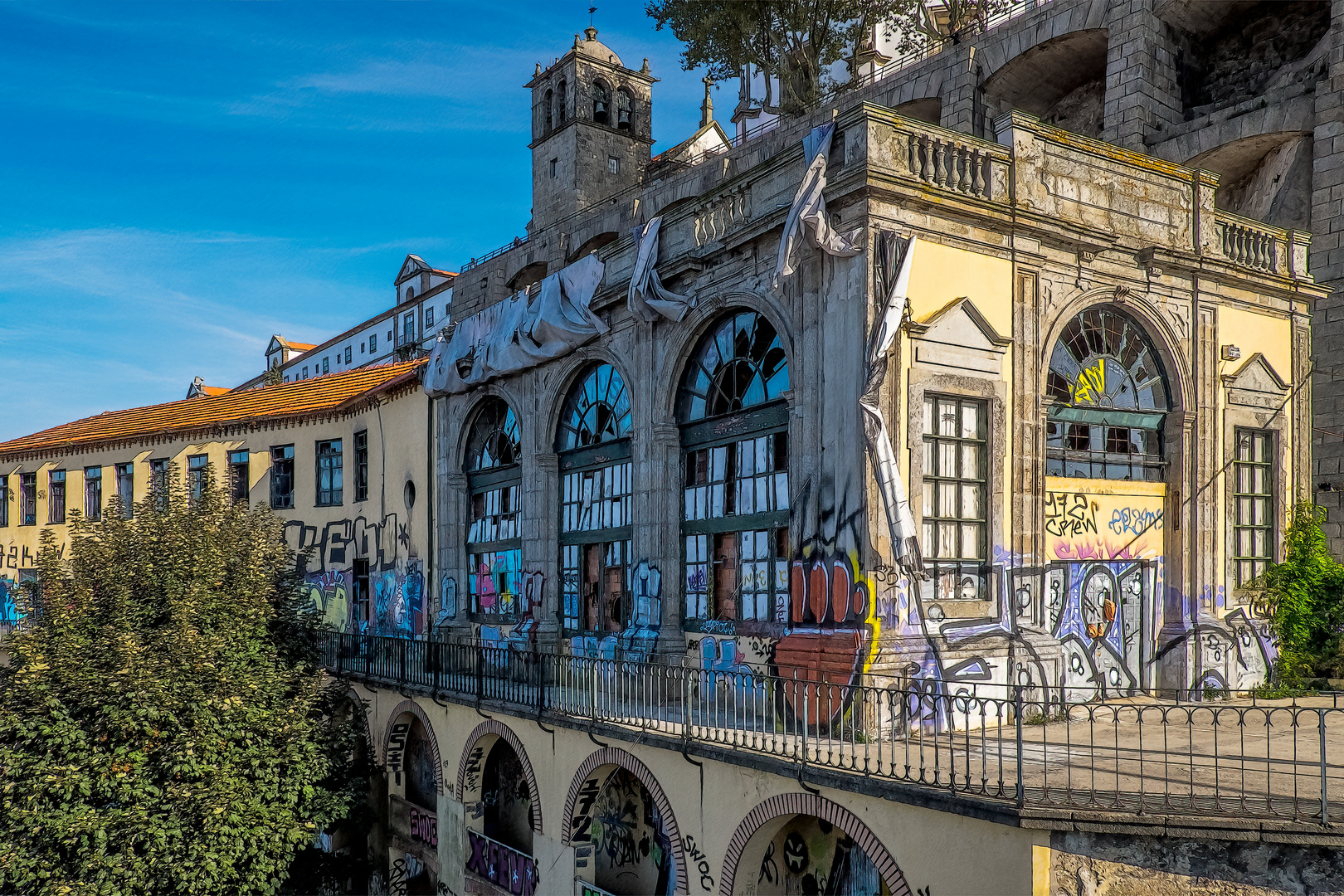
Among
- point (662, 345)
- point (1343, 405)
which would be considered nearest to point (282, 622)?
point (662, 345)

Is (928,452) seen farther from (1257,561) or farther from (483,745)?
(483,745)

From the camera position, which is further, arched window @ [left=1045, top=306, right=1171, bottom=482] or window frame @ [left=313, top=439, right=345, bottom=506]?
window frame @ [left=313, top=439, right=345, bottom=506]

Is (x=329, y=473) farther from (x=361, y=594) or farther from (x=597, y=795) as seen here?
(x=597, y=795)

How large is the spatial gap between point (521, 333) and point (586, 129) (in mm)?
28234

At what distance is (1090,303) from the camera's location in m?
13.6

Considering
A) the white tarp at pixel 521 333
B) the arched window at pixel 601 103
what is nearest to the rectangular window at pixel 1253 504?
the white tarp at pixel 521 333

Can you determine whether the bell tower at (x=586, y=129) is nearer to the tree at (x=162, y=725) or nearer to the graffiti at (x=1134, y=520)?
the tree at (x=162, y=725)

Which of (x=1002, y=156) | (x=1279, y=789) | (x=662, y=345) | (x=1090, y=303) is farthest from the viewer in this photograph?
(x=662, y=345)

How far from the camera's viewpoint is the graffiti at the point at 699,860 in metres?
10.7

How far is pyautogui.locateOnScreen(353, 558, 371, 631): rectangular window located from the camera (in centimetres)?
2459

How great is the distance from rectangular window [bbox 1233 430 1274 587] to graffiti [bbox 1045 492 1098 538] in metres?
2.95

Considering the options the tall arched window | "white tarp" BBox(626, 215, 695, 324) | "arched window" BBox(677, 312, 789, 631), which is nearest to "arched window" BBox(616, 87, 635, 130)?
the tall arched window

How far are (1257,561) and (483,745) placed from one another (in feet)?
38.5

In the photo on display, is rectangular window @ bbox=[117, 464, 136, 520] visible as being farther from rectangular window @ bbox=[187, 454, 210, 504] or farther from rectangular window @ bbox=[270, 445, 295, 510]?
rectangular window @ bbox=[270, 445, 295, 510]
